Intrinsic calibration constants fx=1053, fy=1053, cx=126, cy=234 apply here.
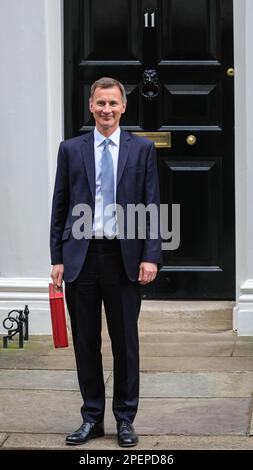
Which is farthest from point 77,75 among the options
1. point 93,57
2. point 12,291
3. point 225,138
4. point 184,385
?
point 184,385

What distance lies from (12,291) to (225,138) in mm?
2088

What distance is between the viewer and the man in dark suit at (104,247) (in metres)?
5.66

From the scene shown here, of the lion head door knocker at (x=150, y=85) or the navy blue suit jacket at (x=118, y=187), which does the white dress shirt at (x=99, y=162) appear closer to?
the navy blue suit jacket at (x=118, y=187)

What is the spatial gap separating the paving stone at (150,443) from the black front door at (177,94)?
278cm

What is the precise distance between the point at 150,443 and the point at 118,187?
1.41 meters

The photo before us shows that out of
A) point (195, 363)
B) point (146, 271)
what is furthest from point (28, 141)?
point (146, 271)

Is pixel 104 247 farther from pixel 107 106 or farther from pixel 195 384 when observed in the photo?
pixel 195 384

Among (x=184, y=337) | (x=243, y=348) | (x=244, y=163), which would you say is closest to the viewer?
(x=243, y=348)

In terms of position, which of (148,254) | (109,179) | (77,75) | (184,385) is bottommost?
(184,385)

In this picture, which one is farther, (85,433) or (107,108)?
(85,433)

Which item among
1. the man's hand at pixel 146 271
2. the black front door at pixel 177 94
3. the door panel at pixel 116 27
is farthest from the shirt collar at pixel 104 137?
the door panel at pixel 116 27

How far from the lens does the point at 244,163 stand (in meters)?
8.03

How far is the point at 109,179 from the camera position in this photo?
5.66m

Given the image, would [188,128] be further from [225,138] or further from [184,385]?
[184,385]
